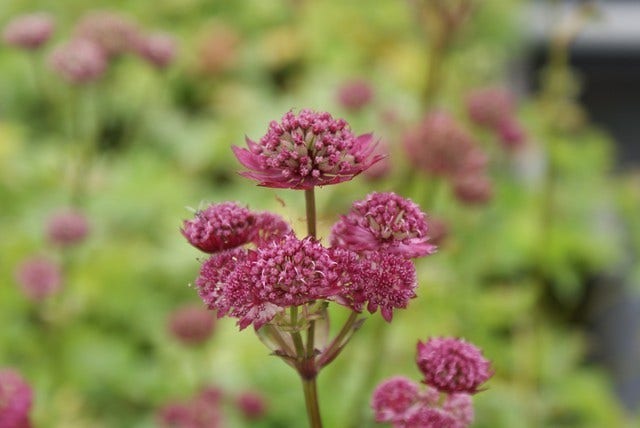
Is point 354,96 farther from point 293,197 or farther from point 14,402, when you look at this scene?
point 14,402

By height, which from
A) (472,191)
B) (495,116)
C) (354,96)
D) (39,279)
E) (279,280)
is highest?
(354,96)

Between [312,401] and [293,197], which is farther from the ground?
[293,197]

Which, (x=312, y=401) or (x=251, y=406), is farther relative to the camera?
(x=251, y=406)

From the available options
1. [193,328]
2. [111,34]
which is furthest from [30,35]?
[193,328]

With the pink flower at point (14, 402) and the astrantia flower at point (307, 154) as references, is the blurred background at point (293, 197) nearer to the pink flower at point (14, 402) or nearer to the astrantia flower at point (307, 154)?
the astrantia flower at point (307, 154)

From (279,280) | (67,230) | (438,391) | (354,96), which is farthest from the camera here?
(354,96)

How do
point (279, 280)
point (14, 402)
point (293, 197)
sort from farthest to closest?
point (293, 197) < point (14, 402) < point (279, 280)

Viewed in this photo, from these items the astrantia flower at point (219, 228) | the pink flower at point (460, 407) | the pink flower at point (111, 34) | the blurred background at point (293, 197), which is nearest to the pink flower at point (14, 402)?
the blurred background at point (293, 197)
